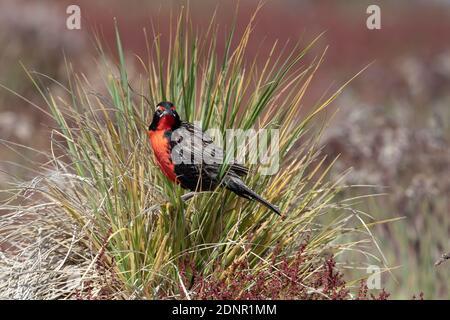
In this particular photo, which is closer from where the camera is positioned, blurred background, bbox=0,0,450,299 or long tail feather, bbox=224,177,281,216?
long tail feather, bbox=224,177,281,216

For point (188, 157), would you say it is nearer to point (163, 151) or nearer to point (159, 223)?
point (163, 151)

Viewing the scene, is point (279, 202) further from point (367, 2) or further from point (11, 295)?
point (367, 2)

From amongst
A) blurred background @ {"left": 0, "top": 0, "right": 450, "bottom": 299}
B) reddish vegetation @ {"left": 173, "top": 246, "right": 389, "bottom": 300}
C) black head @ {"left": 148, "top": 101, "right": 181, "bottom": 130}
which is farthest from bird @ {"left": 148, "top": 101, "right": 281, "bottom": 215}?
blurred background @ {"left": 0, "top": 0, "right": 450, "bottom": 299}

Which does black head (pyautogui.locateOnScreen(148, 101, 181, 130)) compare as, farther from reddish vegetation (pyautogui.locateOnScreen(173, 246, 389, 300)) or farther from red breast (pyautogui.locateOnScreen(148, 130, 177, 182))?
reddish vegetation (pyautogui.locateOnScreen(173, 246, 389, 300))

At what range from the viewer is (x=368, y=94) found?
49.4 ft

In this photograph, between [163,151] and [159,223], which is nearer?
[163,151]

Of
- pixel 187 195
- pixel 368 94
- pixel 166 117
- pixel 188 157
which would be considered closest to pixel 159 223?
pixel 187 195

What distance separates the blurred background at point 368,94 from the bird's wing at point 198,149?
0.65 meters

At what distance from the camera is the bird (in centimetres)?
395

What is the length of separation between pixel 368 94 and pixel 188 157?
37.5 ft

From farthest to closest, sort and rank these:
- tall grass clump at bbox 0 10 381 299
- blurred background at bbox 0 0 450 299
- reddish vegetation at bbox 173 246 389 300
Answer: blurred background at bbox 0 0 450 299 → tall grass clump at bbox 0 10 381 299 → reddish vegetation at bbox 173 246 389 300

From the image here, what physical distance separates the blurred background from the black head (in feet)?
1.74

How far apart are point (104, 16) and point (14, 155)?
43.4 feet

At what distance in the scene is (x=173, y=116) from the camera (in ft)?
13.0
